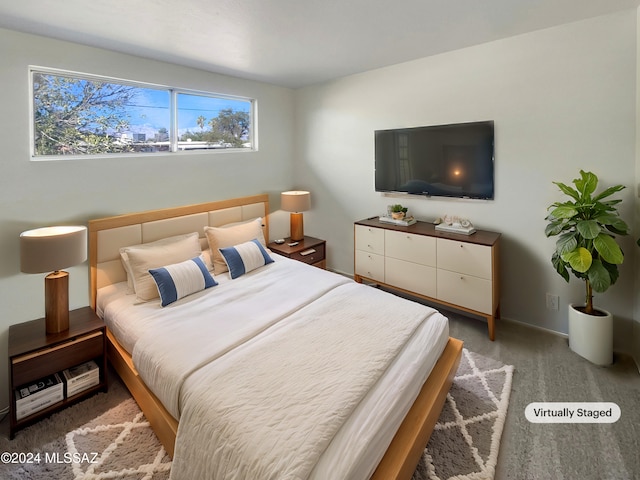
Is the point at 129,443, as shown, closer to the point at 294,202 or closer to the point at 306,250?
the point at 306,250

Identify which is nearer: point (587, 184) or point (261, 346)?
point (261, 346)

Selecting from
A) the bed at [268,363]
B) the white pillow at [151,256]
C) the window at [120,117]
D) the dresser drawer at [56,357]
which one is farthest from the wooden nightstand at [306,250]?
the dresser drawer at [56,357]

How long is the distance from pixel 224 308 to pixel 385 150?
2.50 m

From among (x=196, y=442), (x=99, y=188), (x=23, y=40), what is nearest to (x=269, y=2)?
(x=23, y=40)

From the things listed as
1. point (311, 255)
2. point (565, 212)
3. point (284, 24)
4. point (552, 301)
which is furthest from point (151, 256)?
point (552, 301)

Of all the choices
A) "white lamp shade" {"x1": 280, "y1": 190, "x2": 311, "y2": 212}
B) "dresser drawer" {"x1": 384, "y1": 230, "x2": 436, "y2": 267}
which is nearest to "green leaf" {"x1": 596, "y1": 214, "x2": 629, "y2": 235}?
"dresser drawer" {"x1": 384, "y1": 230, "x2": 436, "y2": 267}

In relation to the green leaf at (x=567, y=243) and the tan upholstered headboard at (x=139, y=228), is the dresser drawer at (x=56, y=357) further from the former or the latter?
the green leaf at (x=567, y=243)

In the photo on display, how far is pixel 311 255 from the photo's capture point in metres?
4.04

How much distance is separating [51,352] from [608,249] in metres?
3.76

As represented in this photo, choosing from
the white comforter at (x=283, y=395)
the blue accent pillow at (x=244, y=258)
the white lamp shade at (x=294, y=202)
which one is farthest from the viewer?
the white lamp shade at (x=294, y=202)

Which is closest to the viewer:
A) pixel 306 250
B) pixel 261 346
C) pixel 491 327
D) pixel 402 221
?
pixel 261 346

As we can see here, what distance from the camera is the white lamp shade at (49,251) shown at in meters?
2.10

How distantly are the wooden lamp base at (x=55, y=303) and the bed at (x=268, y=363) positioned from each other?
31 cm

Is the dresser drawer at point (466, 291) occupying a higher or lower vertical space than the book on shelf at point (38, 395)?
higher
